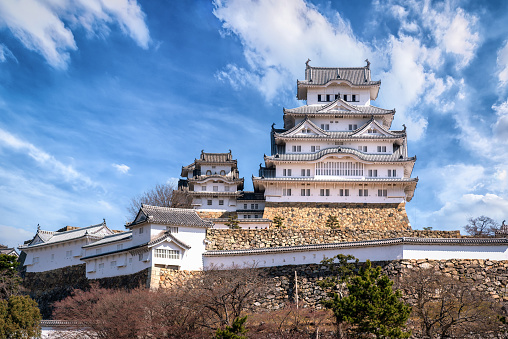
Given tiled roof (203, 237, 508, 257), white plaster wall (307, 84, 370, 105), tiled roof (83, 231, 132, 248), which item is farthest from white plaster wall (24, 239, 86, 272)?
white plaster wall (307, 84, 370, 105)

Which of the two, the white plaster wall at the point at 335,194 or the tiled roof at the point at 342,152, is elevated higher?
the tiled roof at the point at 342,152

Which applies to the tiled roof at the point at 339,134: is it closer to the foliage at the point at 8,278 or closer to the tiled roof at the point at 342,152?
the tiled roof at the point at 342,152

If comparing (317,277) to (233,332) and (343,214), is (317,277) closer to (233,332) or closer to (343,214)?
(233,332)

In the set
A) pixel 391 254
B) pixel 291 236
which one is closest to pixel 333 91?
pixel 291 236

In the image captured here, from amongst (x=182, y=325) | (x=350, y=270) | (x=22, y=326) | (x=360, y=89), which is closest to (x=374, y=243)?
(x=350, y=270)

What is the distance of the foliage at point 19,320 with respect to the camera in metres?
28.0

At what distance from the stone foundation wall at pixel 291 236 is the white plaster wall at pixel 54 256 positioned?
939 cm

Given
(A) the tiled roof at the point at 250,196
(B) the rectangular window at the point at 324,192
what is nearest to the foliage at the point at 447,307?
(B) the rectangular window at the point at 324,192

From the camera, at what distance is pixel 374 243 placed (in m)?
30.0

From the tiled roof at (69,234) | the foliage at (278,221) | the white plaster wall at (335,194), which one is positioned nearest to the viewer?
the tiled roof at (69,234)

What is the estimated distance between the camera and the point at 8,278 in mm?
36781

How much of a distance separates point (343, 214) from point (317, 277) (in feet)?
47.8

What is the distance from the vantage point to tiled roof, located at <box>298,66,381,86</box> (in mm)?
51237

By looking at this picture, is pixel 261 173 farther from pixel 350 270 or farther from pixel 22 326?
pixel 22 326
